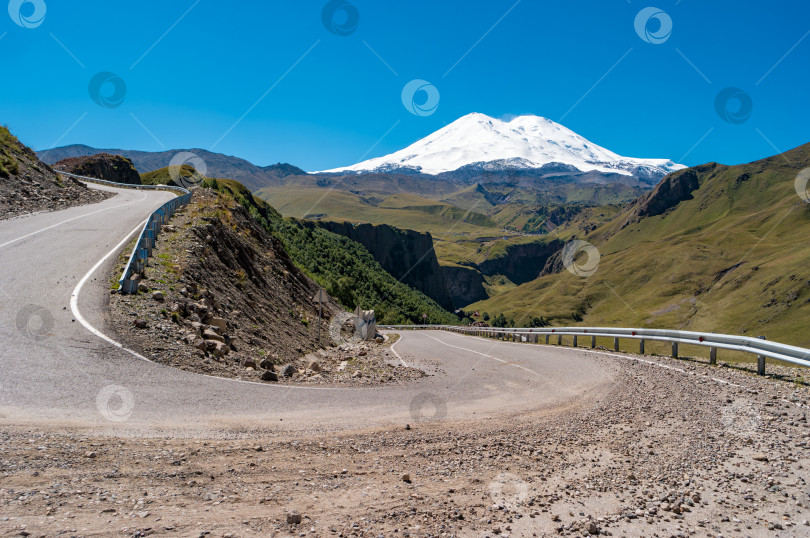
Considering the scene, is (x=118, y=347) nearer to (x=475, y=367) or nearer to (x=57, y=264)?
(x=57, y=264)

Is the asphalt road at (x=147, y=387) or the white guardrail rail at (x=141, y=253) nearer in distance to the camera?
the asphalt road at (x=147, y=387)

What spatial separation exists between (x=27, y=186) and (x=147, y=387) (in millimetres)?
25482

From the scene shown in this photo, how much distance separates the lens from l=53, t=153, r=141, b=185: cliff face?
181 ft

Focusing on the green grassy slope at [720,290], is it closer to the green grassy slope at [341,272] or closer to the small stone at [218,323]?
the green grassy slope at [341,272]

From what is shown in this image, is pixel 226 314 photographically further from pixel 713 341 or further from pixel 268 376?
pixel 713 341

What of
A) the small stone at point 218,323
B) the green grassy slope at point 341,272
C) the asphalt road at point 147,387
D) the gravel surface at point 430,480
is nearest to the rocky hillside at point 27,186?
the asphalt road at point 147,387

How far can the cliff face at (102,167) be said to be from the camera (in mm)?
55300

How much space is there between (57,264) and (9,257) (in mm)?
1511

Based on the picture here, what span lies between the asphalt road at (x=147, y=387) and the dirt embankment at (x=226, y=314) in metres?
0.81

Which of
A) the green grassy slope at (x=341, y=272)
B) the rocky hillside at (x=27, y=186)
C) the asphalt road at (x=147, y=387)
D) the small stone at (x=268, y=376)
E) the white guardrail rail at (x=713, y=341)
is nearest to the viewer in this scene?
the asphalt road at (x=147, y=387)

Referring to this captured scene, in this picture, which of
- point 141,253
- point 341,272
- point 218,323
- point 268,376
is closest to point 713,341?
point 268,376

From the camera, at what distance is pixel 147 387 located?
8.29 metres

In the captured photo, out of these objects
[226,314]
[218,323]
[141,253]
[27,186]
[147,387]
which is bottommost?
[147,387]

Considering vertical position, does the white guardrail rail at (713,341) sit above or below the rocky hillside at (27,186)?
below
